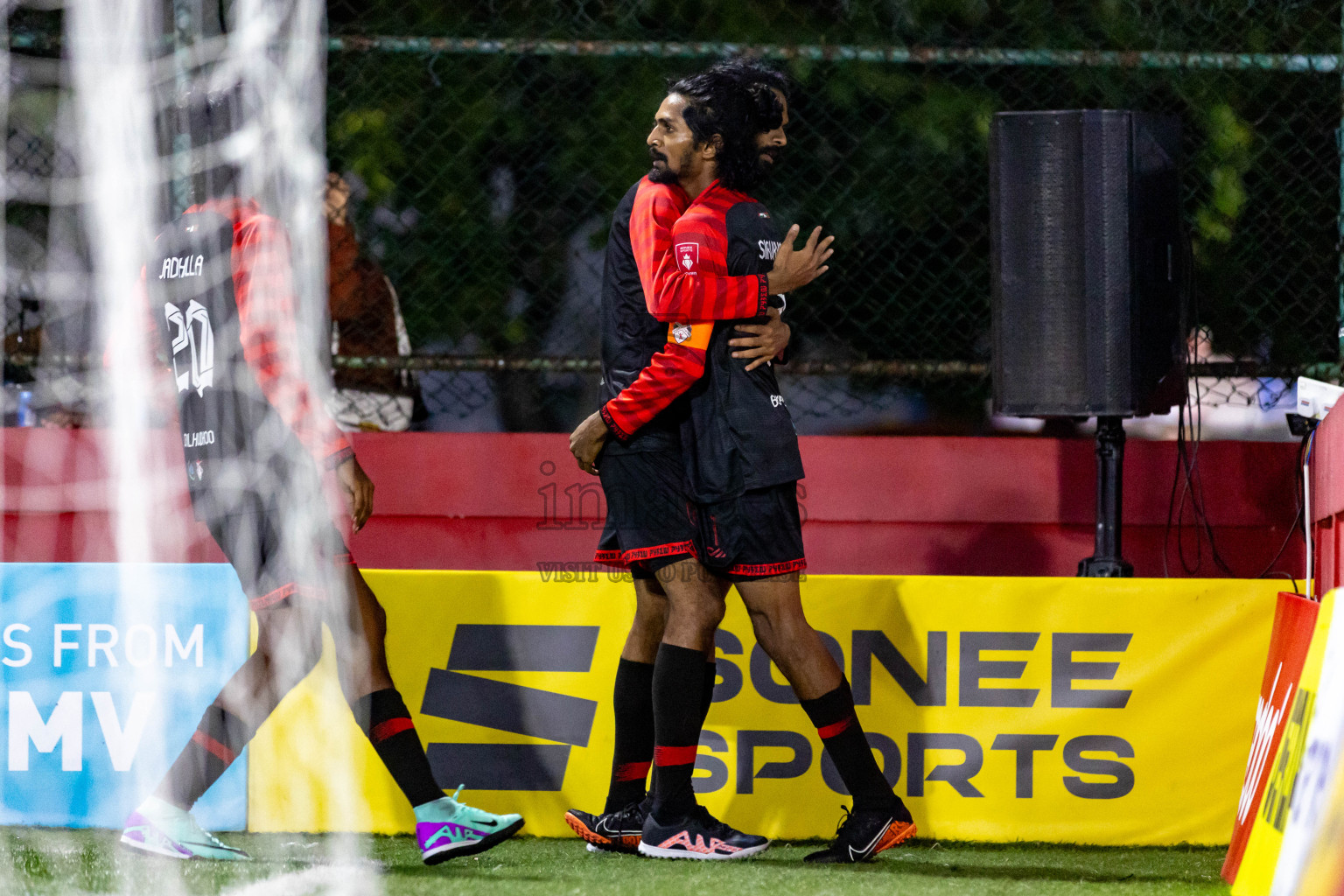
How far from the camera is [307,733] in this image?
3305 mm

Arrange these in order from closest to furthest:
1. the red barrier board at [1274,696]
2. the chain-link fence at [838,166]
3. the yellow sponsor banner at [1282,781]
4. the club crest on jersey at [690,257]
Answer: the yellow sponsor banner at [1282,781] → the red barrier board at [1274,696] → the club crest on jersey at [690,257] → the chain-link fence at [838,166]

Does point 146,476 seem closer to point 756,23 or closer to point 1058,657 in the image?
point 756,23

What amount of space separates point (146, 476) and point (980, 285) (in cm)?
287

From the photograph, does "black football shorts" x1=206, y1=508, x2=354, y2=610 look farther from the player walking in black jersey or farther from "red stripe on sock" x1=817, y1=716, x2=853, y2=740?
"red stripe on sock" x1=817, y1=716, x2=853, y2=740

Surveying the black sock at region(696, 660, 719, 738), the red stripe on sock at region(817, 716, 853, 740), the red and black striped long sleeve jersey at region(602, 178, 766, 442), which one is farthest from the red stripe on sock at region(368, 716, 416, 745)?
the red stripe on sock at region(817, 716, 853, 740)

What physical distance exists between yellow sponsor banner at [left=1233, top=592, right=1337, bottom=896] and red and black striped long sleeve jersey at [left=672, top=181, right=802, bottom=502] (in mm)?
1051

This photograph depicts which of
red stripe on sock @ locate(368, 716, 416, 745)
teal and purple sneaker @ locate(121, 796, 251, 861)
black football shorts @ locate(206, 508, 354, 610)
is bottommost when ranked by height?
teal and purple sneaker @ locate(121, 796, 251, 861)

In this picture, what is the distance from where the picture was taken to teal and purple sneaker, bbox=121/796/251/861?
2.80 meters

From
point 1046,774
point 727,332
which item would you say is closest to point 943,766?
point 1046,774

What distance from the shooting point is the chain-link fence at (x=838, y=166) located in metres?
4.51

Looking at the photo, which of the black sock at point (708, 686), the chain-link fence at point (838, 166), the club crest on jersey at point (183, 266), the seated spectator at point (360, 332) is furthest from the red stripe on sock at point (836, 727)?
the seated spectator at point (360, 332)

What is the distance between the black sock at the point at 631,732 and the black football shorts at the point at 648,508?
0.26 metres

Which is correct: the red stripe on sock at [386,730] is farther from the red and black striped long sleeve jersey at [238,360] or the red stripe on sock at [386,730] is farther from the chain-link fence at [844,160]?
the chain-link fence at [844,160]

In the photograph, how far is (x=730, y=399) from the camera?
2.97 meters
